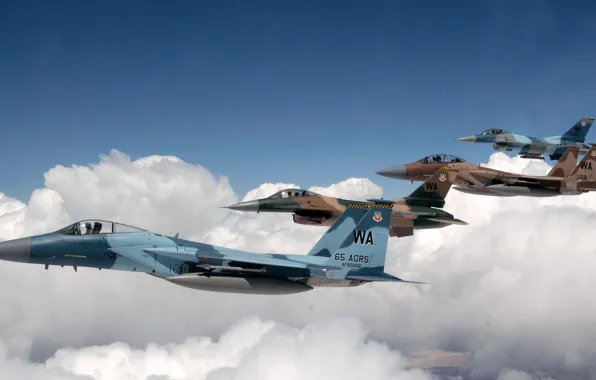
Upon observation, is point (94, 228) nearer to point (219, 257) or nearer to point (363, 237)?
point (219, 257)

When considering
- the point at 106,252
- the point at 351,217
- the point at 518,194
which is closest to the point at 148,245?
the point at 106,252

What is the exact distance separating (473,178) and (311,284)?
20552mm

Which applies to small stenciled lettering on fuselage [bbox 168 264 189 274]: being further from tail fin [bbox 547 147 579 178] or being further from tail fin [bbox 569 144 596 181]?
tail fin [bbox 569 144 596 181]

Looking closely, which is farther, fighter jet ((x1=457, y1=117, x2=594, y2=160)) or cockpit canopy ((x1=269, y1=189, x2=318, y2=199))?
fighter jet ((x1=457, y1=117, x2=594, y2=160))

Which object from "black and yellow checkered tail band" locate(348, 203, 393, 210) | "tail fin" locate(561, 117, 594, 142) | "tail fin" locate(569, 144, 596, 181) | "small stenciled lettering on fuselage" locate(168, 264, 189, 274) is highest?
"tail fin" locate(561, 117, 594, 142)

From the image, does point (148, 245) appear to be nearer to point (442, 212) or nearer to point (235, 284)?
point (235, 284)

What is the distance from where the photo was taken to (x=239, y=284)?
2277 cm

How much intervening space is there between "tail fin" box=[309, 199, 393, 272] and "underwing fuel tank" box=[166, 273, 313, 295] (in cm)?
226

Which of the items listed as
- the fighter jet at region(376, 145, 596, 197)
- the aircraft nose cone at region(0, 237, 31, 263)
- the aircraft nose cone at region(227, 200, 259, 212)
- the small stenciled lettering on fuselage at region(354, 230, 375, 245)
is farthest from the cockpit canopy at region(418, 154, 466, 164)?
the aircraft nose cone at region(0, 237, 31, 263)

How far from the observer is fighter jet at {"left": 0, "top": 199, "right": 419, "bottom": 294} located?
22.5 m

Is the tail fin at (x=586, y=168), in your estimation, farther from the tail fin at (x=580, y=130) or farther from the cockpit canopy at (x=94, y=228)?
the cockpit canopy at (x=94, y=228)

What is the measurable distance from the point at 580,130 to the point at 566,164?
8592 millimetres

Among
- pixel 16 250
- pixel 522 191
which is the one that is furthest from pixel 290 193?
pixel 16 250

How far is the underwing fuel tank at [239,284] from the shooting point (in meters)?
A: 22.4
